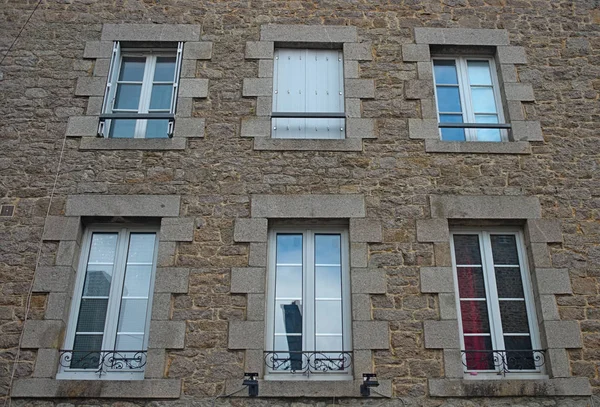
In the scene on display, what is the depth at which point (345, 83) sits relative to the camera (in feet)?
21.7

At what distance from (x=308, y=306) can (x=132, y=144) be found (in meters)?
2.50

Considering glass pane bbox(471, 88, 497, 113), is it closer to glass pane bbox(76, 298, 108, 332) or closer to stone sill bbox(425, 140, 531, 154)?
stone sill bbox(425, 140, 531, 154)

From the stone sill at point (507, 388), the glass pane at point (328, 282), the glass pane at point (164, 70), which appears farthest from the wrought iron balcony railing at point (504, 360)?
the glass pane at point (164, 70)

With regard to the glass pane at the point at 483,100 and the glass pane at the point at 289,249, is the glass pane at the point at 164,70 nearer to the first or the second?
the glass pane at the point at 289,249

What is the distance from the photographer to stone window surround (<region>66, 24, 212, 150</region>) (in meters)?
6.20

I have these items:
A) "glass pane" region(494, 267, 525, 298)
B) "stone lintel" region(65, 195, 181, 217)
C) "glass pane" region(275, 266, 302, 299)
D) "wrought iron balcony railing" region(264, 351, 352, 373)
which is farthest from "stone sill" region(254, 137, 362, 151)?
"wrought iron balcony railing" region(264, 351, 352, 373)

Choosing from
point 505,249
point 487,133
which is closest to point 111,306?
point 505,249

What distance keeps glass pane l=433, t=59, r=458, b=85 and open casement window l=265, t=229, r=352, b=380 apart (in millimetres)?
2277

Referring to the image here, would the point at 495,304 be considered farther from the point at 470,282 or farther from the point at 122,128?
the point at 122,128

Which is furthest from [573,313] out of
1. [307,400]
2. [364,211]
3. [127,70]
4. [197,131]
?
[127,70]

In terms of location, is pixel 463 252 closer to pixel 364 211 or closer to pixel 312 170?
pixel 364 211

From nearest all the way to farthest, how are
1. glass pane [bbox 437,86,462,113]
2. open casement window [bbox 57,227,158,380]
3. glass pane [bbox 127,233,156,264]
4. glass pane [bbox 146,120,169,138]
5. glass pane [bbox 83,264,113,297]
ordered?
open casement window [bbox 57,227,158,380]
glass pane [bbox 83,264,113,297]
glass pane [bbox 127,233,156,264]
glass pane [bbox 146,120,169,138]
glass pane [bbox 437,86,462,113]

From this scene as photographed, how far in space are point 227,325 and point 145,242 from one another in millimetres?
1247

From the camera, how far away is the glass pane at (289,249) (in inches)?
229
